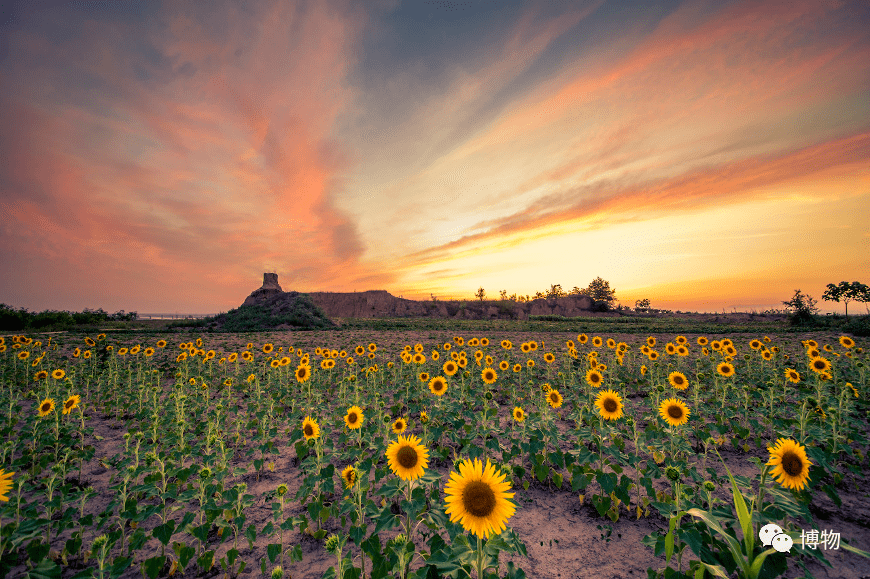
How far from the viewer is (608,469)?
5730 millimetres

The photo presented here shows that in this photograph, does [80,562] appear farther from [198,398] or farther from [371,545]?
[198,398]

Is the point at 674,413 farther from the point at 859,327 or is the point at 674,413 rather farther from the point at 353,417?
the point at 859,327

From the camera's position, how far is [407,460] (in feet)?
11.4

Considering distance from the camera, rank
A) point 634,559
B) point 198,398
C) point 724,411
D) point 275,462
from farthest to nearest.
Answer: point 198,398
point 724,411
point 275,462
point 634,559

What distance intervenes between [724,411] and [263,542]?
30.7 ft

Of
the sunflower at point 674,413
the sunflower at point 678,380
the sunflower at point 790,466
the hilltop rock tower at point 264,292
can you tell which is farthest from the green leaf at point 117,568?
the hilltop rock tower at point 264,292

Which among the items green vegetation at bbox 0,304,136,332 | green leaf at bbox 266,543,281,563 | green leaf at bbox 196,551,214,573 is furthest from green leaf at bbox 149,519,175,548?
green vegetation at bbox 0,304,136,332

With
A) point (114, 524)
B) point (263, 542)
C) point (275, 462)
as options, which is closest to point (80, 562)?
point (114, 524)

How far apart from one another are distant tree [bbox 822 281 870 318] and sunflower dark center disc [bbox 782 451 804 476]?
284 ft

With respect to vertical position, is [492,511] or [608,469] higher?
[492,511]

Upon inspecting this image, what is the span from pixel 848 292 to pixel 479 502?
3572 inches

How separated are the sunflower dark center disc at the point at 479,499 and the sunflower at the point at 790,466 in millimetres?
3164

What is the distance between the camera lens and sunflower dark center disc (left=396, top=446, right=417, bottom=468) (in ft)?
11.3

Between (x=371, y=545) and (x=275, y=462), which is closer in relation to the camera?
(x=371, y=545)
